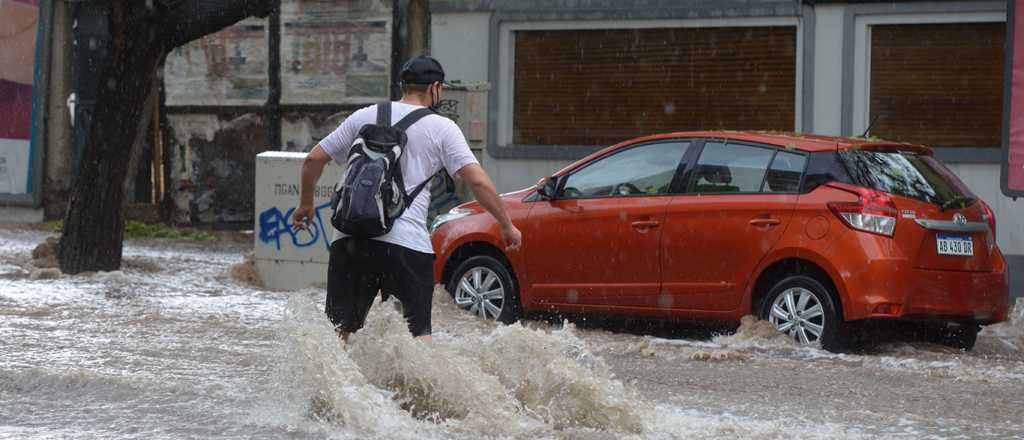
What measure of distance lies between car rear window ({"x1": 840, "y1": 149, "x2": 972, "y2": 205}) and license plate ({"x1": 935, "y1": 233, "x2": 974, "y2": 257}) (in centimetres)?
24

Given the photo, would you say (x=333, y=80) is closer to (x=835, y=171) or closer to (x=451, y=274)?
(x=451, y=274)

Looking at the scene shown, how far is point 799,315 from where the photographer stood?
10094mm

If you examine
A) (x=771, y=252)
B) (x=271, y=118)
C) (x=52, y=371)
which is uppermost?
(x=271, y=118)

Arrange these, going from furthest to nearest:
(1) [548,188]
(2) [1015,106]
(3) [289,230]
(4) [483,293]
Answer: (3) [289,230]
(2) [1015,106]
(4) [483,293]
(1) [548,188]

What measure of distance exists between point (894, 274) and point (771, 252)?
81cm

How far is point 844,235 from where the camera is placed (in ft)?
32.5

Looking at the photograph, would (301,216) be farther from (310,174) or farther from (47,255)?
(47,255)

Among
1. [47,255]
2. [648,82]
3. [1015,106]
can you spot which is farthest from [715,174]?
[47,255]

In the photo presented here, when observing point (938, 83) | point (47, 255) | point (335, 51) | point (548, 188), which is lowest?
point (47, 255)

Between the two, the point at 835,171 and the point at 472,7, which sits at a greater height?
the point at 472,7

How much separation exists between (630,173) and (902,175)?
1939 millimetres

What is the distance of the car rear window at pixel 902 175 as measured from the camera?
10.1 meters

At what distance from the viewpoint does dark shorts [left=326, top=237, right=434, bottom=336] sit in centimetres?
682

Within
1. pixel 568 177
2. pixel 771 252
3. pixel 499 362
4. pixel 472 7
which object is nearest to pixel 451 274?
pixel 568 177
